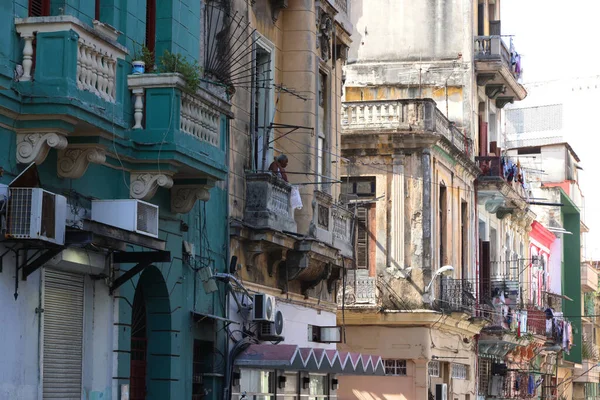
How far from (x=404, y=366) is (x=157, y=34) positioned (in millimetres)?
14998

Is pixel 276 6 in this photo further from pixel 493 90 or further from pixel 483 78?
pixel 493 90

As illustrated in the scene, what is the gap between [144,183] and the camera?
1533 centimetres

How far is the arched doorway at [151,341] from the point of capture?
55.0 feet

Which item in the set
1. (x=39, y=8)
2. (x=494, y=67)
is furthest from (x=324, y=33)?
(x=494, y=67)

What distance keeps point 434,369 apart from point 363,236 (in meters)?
3.40

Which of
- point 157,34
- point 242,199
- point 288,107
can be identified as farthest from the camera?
point 288,107

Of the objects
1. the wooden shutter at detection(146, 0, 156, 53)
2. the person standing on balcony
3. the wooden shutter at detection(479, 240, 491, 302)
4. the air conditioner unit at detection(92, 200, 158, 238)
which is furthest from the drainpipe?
the air conditioner unit at detection(92, 200, 158, 238)

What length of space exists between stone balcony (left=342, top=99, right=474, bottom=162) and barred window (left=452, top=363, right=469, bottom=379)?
221 inches

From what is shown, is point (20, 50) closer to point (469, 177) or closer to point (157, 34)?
point (157, 34)

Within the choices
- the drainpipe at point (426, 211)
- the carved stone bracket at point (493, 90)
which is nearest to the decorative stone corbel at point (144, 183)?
the drainpipe at point (426, 211)

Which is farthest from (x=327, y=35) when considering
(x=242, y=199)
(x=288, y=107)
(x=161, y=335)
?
(x=161, y=335)

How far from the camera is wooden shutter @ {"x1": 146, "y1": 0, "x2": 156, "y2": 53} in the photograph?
54.0 ft

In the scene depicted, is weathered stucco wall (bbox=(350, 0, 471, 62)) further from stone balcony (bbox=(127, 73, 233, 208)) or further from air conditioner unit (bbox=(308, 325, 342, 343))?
stone balcony (bbox=(127, 73, 233, 208))

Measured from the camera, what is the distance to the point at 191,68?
50.4 ft
